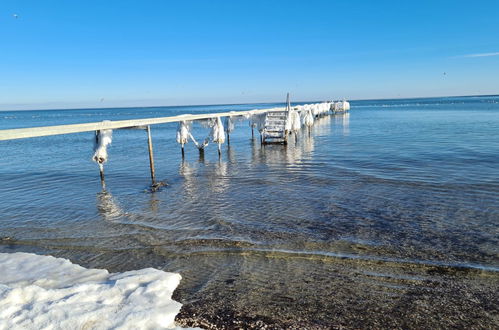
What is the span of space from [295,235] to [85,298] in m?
4.47

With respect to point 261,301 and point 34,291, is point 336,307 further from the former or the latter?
point 34,291

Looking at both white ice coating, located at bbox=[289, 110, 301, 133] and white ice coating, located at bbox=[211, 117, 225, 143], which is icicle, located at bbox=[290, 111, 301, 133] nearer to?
white ice coating, located at bbox=[289, 110, 301, 133]

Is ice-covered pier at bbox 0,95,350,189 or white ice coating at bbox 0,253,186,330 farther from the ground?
ice-covered pier at bbox 0,95,350,189

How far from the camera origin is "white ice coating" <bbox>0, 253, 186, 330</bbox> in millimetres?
4277

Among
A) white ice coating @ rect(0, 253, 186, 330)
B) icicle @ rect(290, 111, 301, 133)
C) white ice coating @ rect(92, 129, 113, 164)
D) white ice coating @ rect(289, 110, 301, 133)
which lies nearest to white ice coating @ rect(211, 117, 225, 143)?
white ice coating @ rect(92, 129, 113, 164)

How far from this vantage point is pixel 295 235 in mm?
7773

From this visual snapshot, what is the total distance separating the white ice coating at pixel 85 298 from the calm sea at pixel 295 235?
38 centimetres

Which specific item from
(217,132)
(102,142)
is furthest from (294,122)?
(102,142)

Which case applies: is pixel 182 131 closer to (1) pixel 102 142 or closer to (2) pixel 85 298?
(1) pixel 102 142

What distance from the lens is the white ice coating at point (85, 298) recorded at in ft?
14.0

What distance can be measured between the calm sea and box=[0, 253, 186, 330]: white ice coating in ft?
1.25

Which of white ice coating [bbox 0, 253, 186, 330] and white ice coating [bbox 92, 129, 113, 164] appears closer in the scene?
white ice coating [bbox 0, 253, 186, 330]

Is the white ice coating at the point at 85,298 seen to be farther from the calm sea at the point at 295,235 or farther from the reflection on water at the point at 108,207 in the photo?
the reflection on water at the point at 108,207

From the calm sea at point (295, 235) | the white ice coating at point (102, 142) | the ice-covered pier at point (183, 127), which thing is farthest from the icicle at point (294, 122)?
the white ice coating at point (102, 142)
